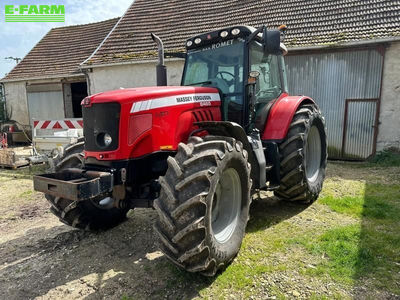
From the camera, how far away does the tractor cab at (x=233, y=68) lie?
3.60 m

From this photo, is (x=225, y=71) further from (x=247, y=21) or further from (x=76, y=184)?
(x=247, y=21)

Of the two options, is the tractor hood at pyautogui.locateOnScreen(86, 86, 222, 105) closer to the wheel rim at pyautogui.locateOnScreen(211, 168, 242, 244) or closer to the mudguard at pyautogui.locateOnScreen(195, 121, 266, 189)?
the mudguard at pyautogui.locateOnScreen(195, 121, 266, 189)

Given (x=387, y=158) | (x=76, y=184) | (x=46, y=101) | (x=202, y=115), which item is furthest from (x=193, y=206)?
(x=46, y=101)

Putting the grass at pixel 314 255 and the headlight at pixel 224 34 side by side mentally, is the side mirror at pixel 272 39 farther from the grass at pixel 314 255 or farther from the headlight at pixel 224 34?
the grass at pixel 314 255

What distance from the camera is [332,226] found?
12.0ft

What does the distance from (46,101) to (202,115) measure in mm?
12425

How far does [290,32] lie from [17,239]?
803cm

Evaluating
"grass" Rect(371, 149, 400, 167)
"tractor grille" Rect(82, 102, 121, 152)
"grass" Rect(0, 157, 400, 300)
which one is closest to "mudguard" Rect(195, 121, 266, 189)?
"grass" Rect(0, 157, 400, 300)

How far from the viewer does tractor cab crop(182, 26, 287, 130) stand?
3.60 metres

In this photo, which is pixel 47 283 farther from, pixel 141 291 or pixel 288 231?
pixel 288 231

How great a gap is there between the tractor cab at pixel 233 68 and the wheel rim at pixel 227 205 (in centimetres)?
95

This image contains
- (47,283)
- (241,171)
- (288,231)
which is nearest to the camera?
(47,283)

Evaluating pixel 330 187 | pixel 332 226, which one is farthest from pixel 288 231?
pixel 330 187

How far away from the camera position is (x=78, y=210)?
3424 millimetres
